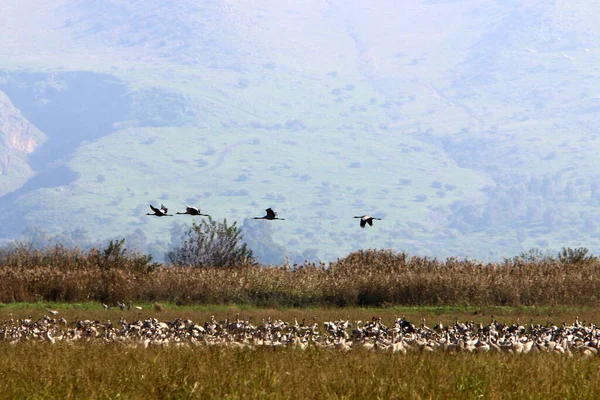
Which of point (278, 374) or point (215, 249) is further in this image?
point (215, 249)

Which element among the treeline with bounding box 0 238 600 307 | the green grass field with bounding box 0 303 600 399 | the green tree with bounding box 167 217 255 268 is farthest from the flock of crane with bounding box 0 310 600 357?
the green tree with bounding box 167 217 255 268

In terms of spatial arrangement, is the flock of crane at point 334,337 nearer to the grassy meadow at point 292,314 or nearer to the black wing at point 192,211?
the grassy meadow at point 292,314

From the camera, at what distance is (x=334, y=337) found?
19.2 meters

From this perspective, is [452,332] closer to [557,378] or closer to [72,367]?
[557,378]

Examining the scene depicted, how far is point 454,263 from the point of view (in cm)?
4009

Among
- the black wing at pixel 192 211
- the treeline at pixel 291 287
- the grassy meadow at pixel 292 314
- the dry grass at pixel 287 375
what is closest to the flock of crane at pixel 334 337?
the grassy meadow at pixel 292 314

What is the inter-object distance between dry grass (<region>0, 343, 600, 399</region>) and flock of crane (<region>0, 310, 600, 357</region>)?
3.85ft

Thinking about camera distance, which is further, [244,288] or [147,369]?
[244,288]

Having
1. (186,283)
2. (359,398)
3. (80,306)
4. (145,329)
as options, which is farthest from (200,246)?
(359,398)

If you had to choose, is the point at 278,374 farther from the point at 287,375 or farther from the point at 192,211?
the point at 192,211

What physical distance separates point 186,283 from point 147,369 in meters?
21.0

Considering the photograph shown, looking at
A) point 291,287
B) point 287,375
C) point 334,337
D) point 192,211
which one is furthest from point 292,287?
point 287,375

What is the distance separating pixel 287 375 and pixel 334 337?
6319 mm

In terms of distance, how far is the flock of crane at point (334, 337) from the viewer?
54.3 feet
